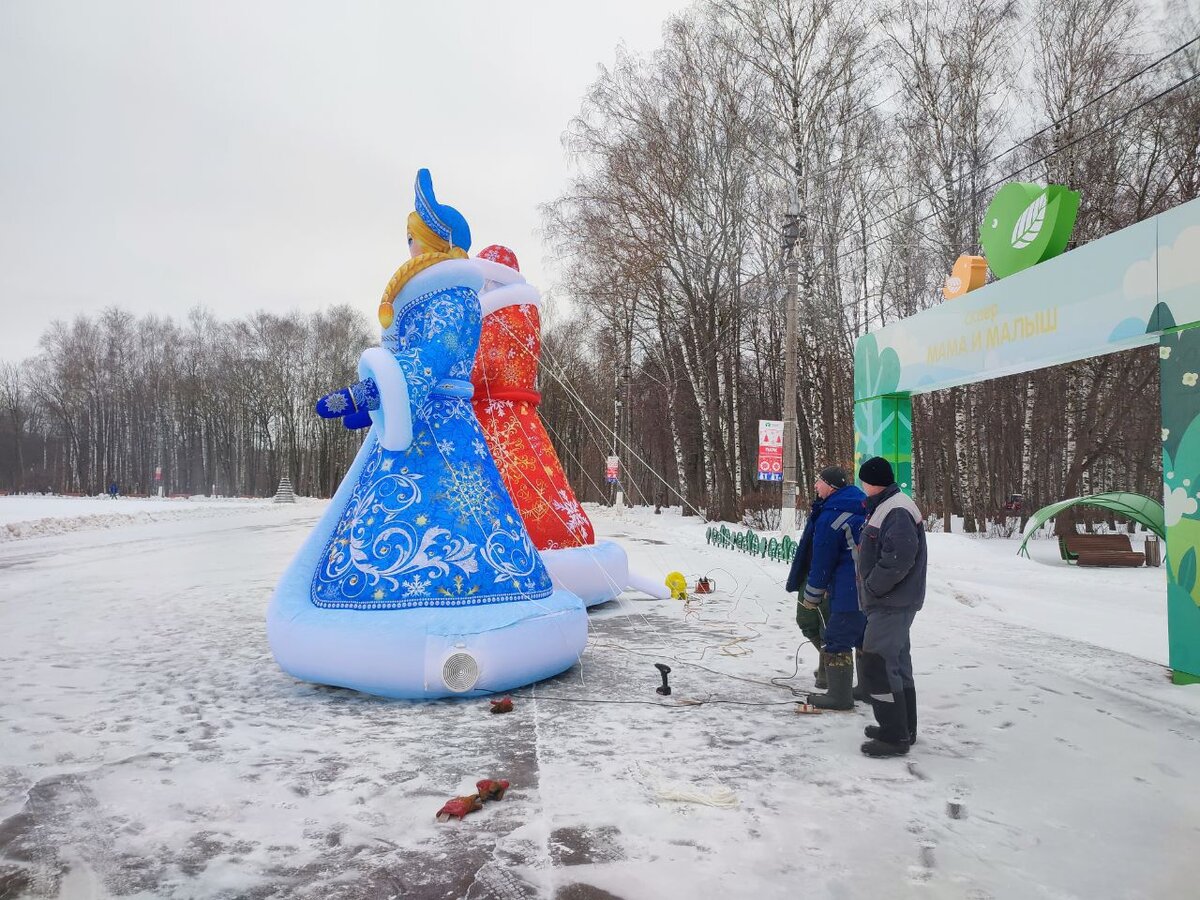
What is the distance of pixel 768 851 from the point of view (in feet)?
9.82

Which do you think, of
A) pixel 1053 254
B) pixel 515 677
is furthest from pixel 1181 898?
pixel 1053 254

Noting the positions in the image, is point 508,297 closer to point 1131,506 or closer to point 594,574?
point 594,574

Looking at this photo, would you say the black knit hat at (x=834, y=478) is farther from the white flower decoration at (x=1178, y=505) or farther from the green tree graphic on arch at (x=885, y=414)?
the green tree graphic on arch at (x=885, y=414)

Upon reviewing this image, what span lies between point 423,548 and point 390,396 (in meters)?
1.09

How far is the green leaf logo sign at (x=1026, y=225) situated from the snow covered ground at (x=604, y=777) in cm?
370

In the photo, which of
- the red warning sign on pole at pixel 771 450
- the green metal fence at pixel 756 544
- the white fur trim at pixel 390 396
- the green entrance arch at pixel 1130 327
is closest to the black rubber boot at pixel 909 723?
the green entrance arch at pixel 1130 327

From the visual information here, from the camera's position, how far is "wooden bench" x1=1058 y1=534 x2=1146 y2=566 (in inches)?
500

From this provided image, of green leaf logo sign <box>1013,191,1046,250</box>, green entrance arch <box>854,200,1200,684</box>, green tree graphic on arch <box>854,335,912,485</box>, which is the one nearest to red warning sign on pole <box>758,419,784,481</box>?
green tree graphic on arch <box>854,335,912,485</box>

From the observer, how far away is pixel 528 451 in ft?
26.7

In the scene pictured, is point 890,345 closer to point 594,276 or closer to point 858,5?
point 858,5

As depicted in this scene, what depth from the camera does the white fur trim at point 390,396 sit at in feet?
17.5

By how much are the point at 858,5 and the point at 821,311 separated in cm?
735

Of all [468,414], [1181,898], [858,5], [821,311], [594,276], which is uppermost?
[858,5]

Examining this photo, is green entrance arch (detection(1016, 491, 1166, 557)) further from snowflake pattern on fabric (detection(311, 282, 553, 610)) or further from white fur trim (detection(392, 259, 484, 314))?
white fur trim (detection(392, 259, 484, 314))
